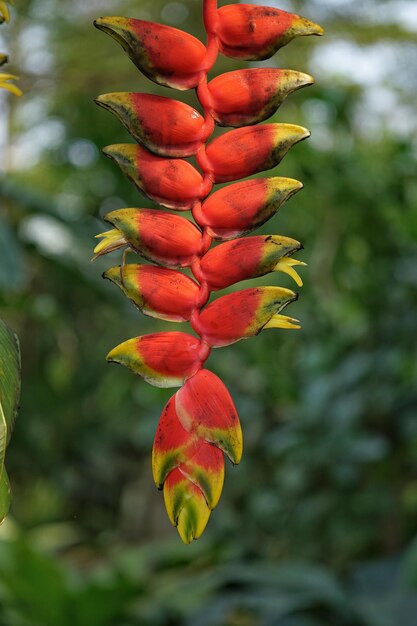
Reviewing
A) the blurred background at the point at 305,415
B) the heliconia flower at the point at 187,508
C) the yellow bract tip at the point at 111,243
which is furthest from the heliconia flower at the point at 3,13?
the blurred background at the point at 305,415

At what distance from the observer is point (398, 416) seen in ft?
8.79

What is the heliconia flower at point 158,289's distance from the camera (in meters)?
0.40

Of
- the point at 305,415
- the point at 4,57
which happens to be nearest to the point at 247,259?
the point at 4,57

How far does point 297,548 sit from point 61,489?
3.07 m

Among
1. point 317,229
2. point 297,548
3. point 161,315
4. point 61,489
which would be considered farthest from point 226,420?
point 61,489

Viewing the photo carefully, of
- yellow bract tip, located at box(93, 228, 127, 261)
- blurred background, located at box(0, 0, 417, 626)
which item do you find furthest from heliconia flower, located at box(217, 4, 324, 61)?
blurred background, located at box(0, 0, 417, 626)

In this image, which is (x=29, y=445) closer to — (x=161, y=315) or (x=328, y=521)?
(x=328, y=521)

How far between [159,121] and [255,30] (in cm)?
6

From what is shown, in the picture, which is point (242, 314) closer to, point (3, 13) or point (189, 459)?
point (189, 459)

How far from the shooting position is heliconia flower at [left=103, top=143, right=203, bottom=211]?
396 mm

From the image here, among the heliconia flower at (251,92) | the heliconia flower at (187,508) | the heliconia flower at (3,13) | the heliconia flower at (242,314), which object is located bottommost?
the heliconia flower at (187,508)

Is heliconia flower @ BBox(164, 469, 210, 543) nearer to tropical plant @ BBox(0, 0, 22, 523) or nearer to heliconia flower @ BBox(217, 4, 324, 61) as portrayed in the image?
tropical plant @ BBox(0, 0, 22, 523)

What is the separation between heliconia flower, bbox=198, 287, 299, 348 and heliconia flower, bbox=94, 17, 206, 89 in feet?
0.33

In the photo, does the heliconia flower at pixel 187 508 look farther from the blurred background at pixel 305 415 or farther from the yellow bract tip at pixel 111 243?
the blurred background at pixel 305 415
